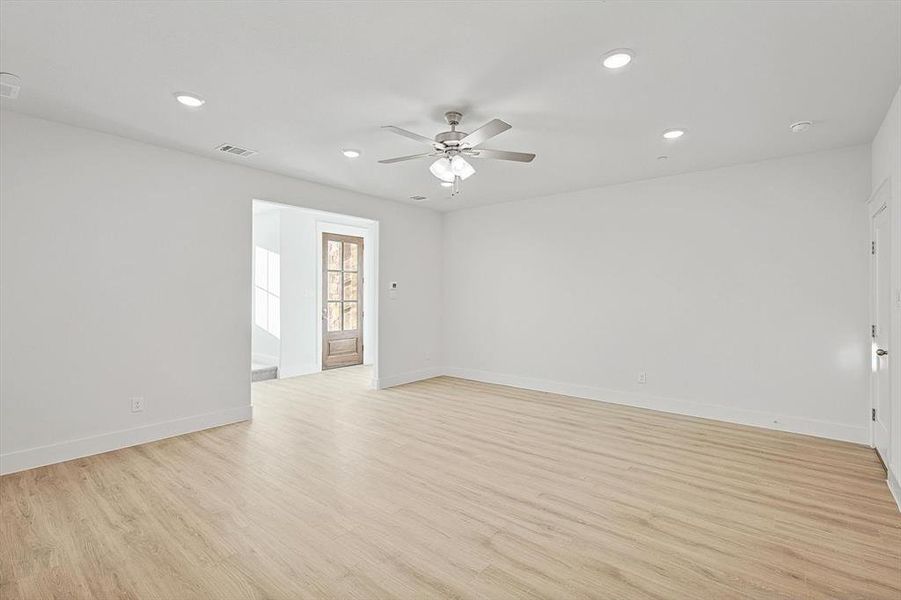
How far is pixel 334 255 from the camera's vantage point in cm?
816

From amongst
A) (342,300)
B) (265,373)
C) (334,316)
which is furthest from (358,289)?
(265,373)

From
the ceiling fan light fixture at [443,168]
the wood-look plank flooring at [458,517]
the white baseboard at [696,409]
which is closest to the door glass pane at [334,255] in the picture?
the white baseboard at [696,409]

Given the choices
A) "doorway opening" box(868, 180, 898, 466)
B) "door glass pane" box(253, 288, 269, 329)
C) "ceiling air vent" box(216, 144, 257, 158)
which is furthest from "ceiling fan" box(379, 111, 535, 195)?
"door glass pane" box(253, 288, 269, 329)

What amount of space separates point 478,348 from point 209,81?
5.09 meters

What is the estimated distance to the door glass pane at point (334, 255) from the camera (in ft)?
26.5

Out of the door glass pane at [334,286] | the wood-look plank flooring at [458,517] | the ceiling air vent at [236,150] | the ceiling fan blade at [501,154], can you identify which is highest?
the ceiling air vent at [236,150]

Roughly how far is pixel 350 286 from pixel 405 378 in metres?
2.48

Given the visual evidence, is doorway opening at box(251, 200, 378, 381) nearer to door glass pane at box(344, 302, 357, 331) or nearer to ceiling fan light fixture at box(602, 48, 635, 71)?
door glass pane at box(344, 302, 357, 331)

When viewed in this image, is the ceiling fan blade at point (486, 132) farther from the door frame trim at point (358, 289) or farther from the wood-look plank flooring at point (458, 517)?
the door frame trim at point (358, 289)

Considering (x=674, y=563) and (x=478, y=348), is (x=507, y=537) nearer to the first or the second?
(x=674, y=563)

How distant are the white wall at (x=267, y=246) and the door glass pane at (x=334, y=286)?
1.00 m

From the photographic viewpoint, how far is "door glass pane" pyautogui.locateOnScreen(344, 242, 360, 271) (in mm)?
8352

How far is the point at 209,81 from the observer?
290 cm

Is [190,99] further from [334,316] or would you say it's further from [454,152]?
[334,316]
